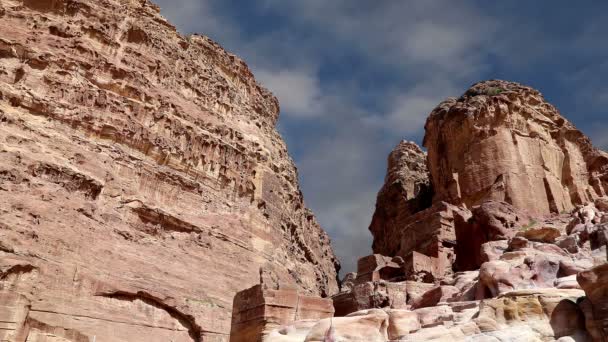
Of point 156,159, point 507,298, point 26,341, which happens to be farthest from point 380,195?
point 507,298

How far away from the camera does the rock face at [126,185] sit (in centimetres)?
2522

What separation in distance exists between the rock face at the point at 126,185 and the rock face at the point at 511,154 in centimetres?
1175

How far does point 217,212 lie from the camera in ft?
116

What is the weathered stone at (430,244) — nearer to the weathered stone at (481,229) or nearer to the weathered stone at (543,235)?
the weathered stone at (481,229)

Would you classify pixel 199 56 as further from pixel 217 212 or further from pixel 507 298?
pixel 507 298

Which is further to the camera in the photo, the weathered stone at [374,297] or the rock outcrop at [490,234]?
the weathered stone at [374,297]

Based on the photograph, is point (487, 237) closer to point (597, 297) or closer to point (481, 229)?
point (481, 229)

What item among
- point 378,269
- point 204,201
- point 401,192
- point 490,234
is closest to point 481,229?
point 490,234

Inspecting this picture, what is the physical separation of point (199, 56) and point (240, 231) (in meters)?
13.5

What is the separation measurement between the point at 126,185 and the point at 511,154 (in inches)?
834

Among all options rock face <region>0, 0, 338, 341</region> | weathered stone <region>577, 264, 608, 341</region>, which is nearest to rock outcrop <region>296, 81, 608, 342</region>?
weathered stone <region>577, 264, 608, 341</region>

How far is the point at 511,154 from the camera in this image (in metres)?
34.6

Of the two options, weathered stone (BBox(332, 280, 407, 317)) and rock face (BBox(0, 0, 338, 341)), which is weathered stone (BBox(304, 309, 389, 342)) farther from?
rock face (BBox(0, 0, 338, 341))

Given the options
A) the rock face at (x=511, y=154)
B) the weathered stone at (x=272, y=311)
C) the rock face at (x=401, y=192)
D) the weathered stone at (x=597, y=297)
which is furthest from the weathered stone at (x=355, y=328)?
the rock face at (x=401, y=192)
